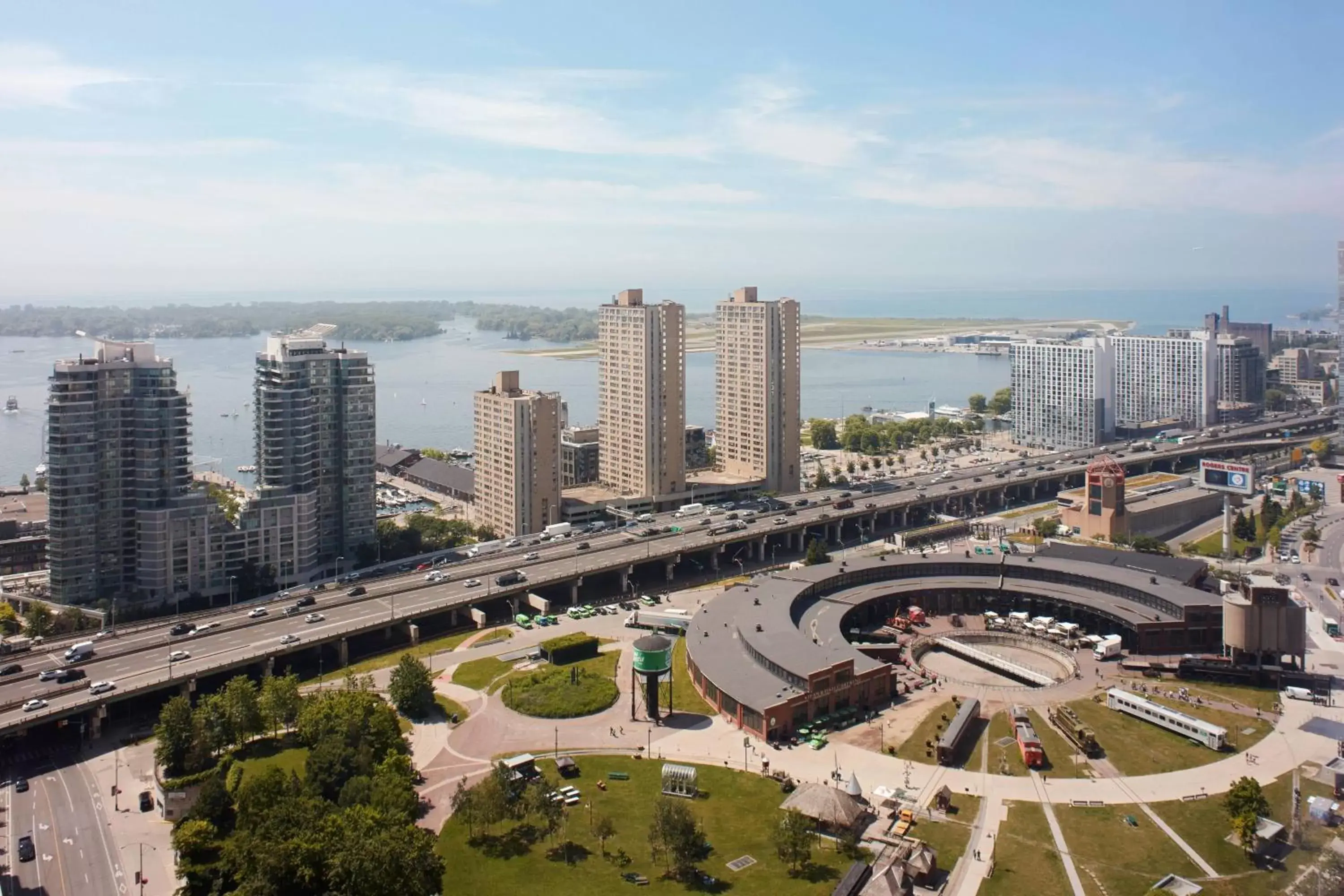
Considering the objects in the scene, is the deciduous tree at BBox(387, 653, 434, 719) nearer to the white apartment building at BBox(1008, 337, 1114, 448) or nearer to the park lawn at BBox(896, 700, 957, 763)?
the park lawn at BBox(896, 700, 957, 763)

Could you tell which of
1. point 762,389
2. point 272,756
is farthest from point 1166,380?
point 272,756

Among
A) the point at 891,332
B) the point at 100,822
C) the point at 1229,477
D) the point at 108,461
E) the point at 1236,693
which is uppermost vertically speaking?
the point at 891,332

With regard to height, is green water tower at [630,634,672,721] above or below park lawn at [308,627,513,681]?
above

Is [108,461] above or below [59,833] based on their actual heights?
above

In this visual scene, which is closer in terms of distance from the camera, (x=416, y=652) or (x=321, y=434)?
(x=416, y=652)

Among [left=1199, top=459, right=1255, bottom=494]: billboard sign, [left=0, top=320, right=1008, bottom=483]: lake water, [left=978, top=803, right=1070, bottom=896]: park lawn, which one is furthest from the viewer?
[left=0, top=320, right=1008, bottom=483]: lake water

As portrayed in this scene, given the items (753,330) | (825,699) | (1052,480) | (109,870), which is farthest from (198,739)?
(1052,480)

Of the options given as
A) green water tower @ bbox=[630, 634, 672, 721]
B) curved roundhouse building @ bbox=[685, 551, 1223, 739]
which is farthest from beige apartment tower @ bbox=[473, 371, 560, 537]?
green water tower @ bbox=[630, 634, 672, 721]

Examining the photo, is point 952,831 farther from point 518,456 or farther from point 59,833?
point 518,456
